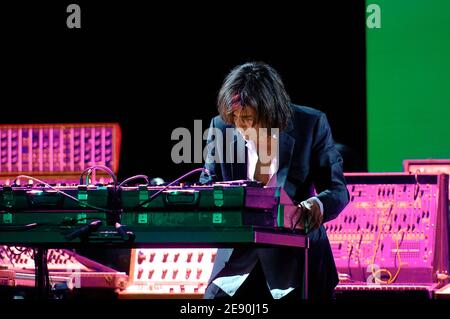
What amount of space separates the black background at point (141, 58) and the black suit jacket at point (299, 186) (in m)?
2.56

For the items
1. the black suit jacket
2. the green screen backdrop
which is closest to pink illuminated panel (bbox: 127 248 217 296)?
the black suit jacket

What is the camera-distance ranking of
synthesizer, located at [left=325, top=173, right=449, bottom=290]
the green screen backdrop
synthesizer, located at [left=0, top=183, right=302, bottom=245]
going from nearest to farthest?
1. synthesizer, located at [left=0, top=183, right=302, bottom=245]
2. synthesizer, located at [left=325, top=173, right=449, bottom=290]
3. the green screen backdrop

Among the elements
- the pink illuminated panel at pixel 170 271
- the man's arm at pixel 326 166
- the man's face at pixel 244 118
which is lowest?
the pink illuminated panel at pixel 170 271

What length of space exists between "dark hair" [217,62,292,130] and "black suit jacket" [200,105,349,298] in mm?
86

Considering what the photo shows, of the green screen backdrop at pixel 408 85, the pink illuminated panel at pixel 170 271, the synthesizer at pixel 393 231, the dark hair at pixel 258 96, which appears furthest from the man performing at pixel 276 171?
the green screen backdrop at pixel 408 85

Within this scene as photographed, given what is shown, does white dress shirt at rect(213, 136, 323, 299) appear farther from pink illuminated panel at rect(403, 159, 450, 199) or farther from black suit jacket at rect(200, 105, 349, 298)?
pink illuminated panel at rect(403, 159, 450, 199)

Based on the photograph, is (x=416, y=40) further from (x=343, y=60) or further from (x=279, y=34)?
(x=279, y=34)

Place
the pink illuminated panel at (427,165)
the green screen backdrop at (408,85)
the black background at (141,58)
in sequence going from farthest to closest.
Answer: the black background at (141,58), the green screen backdrop at (408,85), the pink illuminated panel at (427,165)

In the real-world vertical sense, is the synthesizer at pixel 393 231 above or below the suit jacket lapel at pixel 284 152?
below

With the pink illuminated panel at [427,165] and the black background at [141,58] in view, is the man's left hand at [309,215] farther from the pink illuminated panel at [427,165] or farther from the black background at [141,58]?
the black background at [141,58]

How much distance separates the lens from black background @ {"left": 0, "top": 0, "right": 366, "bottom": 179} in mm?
5875

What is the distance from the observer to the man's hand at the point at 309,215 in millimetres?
2941

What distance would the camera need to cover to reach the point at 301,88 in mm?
5750
